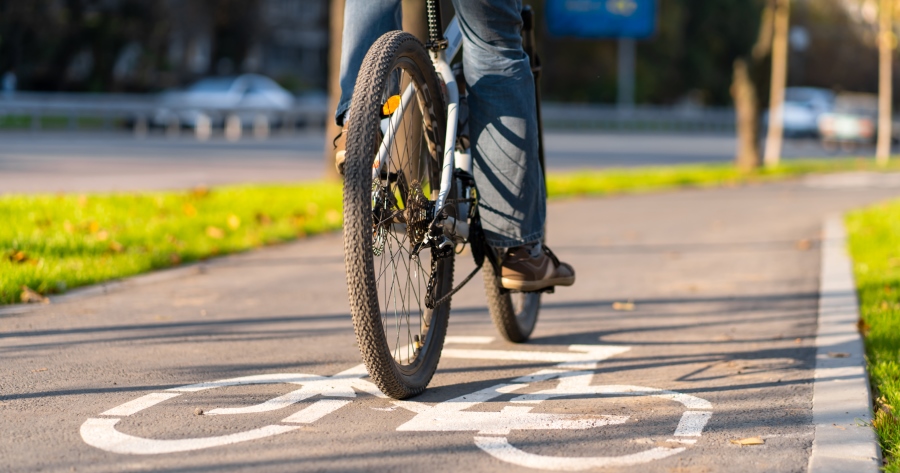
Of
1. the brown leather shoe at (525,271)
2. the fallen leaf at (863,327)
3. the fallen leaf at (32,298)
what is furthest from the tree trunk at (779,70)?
the brown leather shoe at (525,271)

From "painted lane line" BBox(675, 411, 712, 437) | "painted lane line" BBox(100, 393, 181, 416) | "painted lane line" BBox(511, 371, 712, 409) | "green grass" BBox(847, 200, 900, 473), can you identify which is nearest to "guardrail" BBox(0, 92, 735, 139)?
"green grass" BBox(847, 200, 900, 473)

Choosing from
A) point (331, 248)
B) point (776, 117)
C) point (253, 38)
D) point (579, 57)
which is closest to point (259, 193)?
point (331, 248)

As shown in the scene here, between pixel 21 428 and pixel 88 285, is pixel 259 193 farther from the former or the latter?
pixel 21 428

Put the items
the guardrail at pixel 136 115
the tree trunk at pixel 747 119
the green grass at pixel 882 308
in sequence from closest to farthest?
1. the green grass at pixel 882 308
2. the tree trunk at pixel 747 119
3. the guardrail at pixel 136 115

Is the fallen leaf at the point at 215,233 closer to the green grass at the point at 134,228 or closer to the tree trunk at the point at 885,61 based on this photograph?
the green grass at the point at 134,228

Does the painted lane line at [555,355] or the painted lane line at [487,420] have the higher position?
the painted lane line at [487,420]

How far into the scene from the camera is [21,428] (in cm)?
349

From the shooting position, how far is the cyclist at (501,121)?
412 cm

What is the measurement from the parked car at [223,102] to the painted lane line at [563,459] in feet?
87.3

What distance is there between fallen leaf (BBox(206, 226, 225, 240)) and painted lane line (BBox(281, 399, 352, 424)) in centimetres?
475

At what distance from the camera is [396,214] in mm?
3879

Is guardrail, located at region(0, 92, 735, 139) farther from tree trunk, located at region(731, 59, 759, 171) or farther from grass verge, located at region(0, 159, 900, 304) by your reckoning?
grass verge, located at region(0, 159, 900, 304)

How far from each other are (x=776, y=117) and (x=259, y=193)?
51.4ft

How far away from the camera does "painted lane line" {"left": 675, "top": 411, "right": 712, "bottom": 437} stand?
3.67 metres
